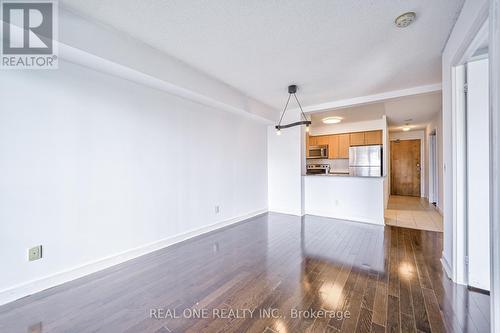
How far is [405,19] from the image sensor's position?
192 centimetres

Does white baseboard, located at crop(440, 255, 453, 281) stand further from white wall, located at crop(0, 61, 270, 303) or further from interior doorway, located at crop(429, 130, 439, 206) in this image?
interior doorway, located at crop(429, 130, 439, 206)

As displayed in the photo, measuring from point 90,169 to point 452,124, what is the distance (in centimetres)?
391

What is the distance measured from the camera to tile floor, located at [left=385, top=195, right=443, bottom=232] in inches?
159

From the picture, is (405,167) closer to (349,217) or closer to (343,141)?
(343,141)

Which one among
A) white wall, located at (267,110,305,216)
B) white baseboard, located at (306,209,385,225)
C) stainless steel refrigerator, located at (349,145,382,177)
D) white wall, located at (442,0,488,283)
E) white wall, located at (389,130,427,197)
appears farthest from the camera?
white wall, located at (389,130,427,197)

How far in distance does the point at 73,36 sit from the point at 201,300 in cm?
263

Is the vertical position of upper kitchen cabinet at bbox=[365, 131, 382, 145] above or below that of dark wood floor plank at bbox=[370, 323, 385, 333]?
above

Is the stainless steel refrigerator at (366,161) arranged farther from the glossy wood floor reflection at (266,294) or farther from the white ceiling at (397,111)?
the glossy wood floor reflection at (266,294)

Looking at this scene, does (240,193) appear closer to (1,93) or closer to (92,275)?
(92,275)

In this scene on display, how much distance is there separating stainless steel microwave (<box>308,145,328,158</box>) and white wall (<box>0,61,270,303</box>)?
393 centimetres

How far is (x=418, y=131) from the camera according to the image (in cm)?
775

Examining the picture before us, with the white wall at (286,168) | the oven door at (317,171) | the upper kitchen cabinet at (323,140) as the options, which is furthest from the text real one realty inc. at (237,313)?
the upper kitchen cabinet at (323,140)

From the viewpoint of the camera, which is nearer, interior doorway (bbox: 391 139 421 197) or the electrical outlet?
the electrical outlet
